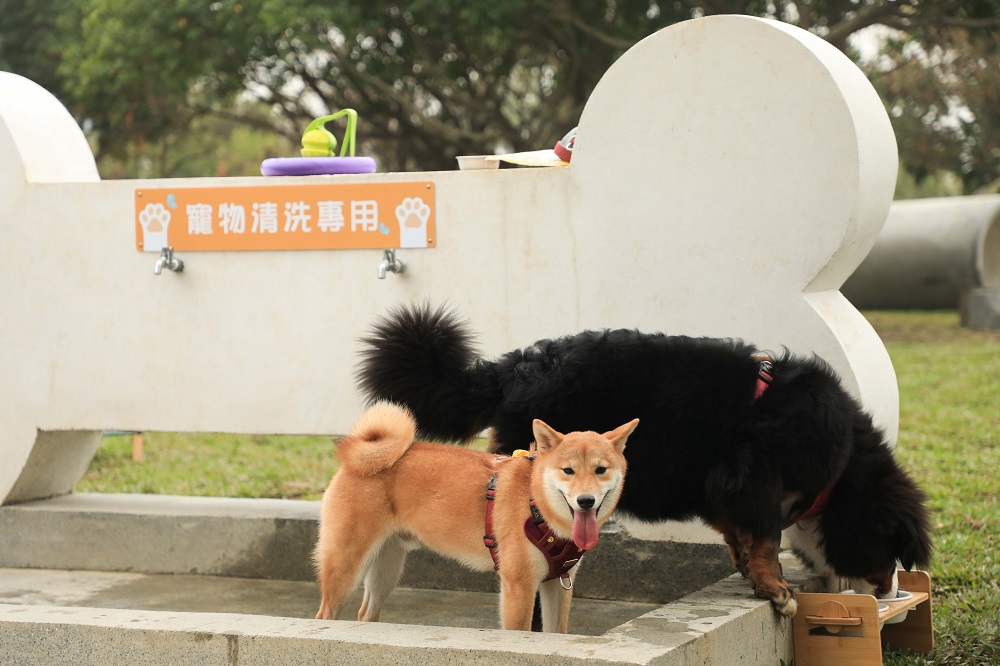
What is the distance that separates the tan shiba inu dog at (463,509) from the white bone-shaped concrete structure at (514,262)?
111 centimetres

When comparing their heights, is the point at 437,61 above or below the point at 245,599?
above

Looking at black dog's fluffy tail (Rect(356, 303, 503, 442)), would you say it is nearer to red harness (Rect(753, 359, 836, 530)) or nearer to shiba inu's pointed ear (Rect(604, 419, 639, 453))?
shiba inu's pointed ear (Rect(604, 419, 639, 453))

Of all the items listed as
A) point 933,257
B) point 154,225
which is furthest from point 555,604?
point 933,257

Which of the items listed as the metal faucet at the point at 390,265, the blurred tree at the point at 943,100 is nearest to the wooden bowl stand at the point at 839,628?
the metal faucet at the point at 390,265

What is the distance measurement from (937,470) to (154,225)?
509 centimetres

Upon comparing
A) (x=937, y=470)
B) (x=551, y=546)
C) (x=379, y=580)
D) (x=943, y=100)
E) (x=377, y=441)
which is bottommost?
(x=937, y=470)

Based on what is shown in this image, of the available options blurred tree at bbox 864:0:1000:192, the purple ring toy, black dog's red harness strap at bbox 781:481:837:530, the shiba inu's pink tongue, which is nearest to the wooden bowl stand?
black dog's red harness strap at bbox 781:481:837:530

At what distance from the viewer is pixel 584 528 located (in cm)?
356

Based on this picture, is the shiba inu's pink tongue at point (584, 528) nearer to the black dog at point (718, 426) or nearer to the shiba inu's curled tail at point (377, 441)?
the black dog at point (718, 426)

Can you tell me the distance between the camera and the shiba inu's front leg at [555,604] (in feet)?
13.1

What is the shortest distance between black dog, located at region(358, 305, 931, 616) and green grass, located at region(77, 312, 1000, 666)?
62cm

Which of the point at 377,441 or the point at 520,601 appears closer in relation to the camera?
the point at 520,601

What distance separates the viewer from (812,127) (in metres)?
4.61

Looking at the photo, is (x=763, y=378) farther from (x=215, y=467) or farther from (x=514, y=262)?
(x=215, y=467)
